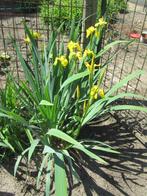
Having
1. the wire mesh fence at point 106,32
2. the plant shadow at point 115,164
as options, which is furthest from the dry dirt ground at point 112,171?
the wire mesh fence at point 106,32

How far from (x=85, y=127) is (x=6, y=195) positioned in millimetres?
872

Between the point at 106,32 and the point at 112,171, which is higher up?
the point at 106,32

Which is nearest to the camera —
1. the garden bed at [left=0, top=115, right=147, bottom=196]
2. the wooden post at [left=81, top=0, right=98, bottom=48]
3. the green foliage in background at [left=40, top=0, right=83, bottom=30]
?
the garden bed at [left=0, top=115, right=147, bottom=196]

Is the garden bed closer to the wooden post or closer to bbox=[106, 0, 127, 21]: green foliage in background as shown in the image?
the wooden post

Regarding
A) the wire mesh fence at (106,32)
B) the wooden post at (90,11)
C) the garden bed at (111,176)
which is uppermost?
the wooden post at (90,11)

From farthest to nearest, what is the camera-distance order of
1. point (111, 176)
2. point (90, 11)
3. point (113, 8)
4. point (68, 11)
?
point (68, 11)
point (113, 8)
point (90, 11)
point (111, 176)

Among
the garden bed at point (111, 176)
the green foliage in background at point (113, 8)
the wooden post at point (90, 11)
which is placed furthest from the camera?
the green foliage in background at point (113, 8)

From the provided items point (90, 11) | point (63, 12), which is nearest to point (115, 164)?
point (90, 11)

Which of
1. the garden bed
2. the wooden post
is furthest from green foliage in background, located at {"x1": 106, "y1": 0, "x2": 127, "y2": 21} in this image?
the garden bed

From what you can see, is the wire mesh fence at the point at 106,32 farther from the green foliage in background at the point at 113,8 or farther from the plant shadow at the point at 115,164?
the plant shadow at the point at 115,164

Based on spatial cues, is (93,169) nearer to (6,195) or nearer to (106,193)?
(106,193)

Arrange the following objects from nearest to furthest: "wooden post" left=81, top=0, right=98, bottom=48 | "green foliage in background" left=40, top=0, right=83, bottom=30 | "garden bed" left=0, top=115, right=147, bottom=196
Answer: "garden bed" left=0, top=115, right=147, bottom=196 < "wooden post" left=81, top=0, right=98, bottom=48 < "green foliage in background" left=40, top=0, right=83, bottom=30

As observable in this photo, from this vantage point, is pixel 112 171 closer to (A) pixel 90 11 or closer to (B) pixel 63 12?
(A) pixel 90 11

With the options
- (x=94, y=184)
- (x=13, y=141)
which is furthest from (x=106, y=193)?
(x=13, y=141)
